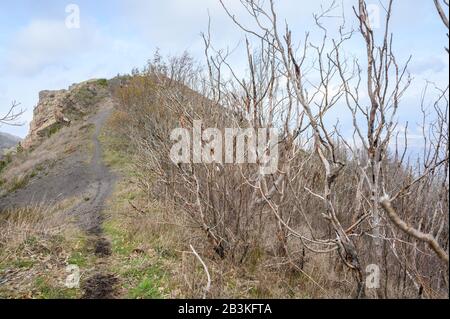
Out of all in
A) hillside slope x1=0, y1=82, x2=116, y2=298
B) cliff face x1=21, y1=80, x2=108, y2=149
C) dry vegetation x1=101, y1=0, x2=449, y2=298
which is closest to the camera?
dry vegetation x1=101, y1=0, x2=449, y2=298

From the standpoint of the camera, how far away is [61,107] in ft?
121

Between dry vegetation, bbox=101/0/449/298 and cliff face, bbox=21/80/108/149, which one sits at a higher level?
cliff face, bbox=21/80/108/149

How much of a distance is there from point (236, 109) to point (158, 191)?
14.5 feet

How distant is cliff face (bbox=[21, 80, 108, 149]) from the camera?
113 ft

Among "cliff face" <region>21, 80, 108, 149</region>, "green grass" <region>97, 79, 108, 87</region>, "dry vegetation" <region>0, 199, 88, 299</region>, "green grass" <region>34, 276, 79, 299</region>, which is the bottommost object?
"green grass" <region>34, 276, 79, 299</region>

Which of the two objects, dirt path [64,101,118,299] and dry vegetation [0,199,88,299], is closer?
dry vegetation [0,199,88,299]

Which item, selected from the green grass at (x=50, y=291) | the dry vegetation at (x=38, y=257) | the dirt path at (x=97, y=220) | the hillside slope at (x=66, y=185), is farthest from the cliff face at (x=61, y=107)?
the green grass at (x=50, y=291)

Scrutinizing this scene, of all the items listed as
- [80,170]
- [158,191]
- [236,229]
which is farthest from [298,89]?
[80,170]

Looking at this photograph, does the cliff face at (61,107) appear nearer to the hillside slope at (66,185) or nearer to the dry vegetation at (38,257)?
the hillside slope at (66,185)

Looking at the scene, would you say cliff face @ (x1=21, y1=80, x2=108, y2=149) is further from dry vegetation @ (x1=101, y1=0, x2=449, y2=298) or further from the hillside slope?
dry vegetation @ (x1=101, y1=0, x2=449, y2=298)

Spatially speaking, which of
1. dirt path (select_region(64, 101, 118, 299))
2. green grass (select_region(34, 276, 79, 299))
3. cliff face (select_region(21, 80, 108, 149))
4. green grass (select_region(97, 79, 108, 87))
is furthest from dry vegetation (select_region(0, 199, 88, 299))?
green grass (select_region(97, 79, 108, 87))

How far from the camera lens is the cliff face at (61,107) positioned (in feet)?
113

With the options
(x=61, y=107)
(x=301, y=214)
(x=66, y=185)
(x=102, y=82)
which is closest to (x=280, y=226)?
(x=301, y=214)
